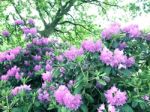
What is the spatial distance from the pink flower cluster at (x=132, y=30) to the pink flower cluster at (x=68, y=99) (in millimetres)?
984

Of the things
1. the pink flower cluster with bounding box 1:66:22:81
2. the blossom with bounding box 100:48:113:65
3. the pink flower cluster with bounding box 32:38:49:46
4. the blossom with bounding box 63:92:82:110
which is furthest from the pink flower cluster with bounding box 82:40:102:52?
the pink flower cluster with bounding box 32:38:49:46

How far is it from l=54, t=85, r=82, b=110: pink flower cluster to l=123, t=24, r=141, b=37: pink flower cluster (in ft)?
3.23

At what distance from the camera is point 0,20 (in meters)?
15.5

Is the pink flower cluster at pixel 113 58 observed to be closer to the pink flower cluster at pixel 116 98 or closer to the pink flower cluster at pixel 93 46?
the pink flower cluster at pixel 93 46

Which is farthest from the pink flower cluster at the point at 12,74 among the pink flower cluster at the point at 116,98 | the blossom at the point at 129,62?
the pink flower cluster at the point at 116,98

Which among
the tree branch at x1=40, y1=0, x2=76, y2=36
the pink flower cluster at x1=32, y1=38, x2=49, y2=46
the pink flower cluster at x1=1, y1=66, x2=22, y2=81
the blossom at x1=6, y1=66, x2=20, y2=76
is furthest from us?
the tree branch at x1=40, y1=0, x2=76, y2=36

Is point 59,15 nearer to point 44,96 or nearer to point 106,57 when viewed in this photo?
point 44,96

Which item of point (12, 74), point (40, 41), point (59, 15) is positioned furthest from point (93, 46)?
point (59, 15)

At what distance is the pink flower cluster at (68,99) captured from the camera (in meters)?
3.37

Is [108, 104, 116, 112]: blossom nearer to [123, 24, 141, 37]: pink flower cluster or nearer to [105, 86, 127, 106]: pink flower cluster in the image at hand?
[105, 86, 127, 106]: pink flower cluster

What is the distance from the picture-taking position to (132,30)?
400cm

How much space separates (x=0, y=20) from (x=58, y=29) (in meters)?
3.01

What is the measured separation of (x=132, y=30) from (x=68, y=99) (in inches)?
43.9

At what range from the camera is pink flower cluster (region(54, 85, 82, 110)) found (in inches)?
132
